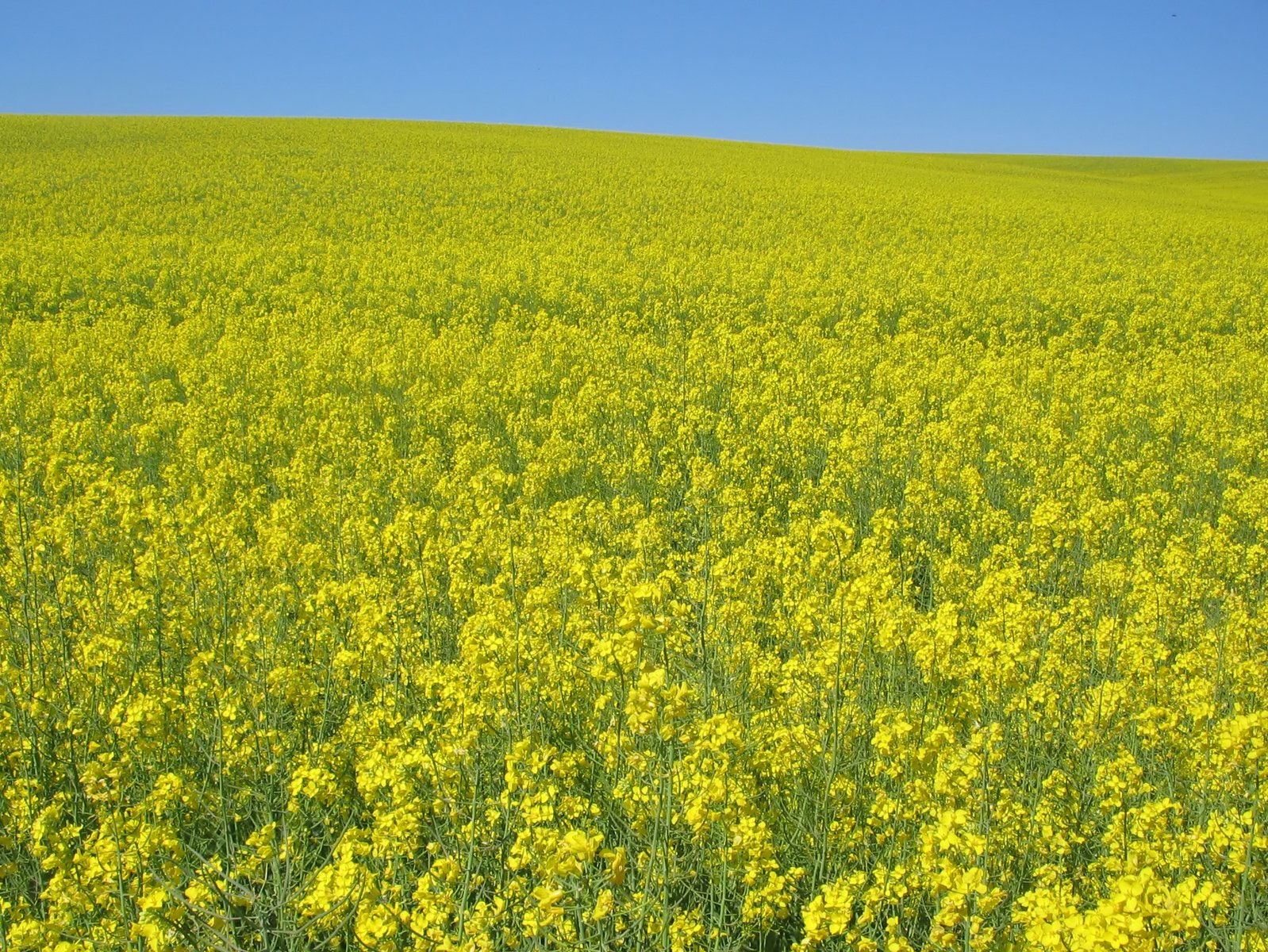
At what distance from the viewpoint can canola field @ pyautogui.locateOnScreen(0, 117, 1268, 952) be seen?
2.36 metres

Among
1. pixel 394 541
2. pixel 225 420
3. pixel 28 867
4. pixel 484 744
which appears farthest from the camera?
pixel 225 420

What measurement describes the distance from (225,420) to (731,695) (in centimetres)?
657

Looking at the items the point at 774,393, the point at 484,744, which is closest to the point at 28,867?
the point at 484,744

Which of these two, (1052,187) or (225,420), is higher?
(1052,187)

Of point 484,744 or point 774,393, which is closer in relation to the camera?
point 484,744

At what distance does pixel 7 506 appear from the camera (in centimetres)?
504

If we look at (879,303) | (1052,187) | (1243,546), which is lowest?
(1243,546)

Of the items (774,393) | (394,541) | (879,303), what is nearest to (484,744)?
(394,541)

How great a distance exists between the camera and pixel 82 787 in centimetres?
316

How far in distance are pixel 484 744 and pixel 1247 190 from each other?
5379 centimetres

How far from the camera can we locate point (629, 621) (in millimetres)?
2359

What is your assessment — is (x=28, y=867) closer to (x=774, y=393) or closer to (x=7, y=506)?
(x=7, y=506)

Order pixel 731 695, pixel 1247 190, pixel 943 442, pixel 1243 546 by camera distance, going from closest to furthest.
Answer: pixel 731 695, pixel 1243 546, pixel 943 442, pixel 1247 190

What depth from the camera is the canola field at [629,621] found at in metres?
2.36
